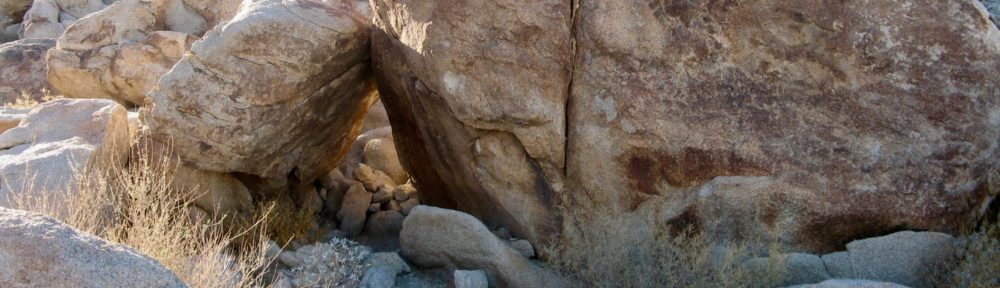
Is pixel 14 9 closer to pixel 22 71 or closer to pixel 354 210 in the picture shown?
pixel 22 71

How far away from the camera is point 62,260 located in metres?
2.66

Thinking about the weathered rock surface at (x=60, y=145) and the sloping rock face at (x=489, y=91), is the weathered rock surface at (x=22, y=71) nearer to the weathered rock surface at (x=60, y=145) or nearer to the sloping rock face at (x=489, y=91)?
the weathered rock surface at (x=60, y=145)

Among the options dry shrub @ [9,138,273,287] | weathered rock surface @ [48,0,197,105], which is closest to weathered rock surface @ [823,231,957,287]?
dry shrub @ [9,138,273,287]

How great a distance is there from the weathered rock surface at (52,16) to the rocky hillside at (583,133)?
4.78 meters

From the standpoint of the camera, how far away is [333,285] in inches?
191

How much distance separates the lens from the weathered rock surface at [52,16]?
1043cm

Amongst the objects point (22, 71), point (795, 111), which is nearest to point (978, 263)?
point (795, 111)

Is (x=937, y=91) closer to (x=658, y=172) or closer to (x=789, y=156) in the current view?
(x=789, y=156)

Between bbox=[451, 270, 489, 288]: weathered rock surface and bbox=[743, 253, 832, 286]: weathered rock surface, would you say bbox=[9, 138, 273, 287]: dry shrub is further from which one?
bbox=[743, 253, 832, 286]: weathered rock surface

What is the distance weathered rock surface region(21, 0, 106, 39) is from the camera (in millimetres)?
10428

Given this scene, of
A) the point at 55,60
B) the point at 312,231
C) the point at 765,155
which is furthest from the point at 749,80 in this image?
the point at 55,60

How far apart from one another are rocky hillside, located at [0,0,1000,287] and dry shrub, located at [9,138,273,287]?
7 centimetres

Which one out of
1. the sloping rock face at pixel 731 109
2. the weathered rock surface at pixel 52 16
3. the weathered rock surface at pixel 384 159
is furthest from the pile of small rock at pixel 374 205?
the weathered rock surface at pixel 52 16

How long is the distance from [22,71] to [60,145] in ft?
13.9
